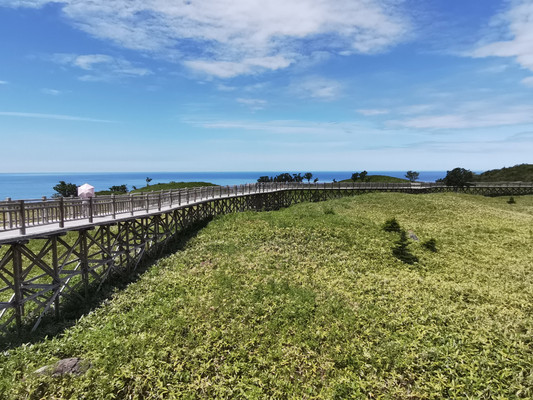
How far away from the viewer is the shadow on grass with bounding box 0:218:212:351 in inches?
466

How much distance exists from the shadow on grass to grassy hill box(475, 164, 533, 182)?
107422 mm

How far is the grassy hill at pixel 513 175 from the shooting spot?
96312mm

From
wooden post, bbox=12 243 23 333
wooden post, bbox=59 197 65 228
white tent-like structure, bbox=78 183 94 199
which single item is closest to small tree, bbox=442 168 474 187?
white tent-like structure, bbox=78 183 94 199

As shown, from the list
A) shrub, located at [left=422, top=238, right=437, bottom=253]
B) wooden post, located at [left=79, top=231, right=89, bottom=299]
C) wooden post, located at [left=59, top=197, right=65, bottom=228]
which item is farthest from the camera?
shrub, located at [left=422, top=238, right=437, bottom=253]

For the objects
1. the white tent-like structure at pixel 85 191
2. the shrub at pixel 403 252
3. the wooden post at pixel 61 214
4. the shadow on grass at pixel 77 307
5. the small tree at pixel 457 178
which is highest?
the small tree at pixel 457 178

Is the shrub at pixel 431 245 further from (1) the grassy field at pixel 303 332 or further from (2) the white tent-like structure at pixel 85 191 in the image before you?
(2) the white tent-like structure at pixel 85 191

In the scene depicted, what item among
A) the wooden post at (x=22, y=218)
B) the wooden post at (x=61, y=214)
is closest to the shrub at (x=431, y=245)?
the wooden post at (x=61, y=214)

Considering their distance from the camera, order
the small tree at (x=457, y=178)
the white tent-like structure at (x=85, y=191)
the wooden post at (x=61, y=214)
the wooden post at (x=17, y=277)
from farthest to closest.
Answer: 1. the small tree at (x=457, y=178)
2. the white tent-like structure at (x=85, y=191)
3. the wooden post at (x=61, y=214)
4. the wooden post at (x=17, y=277)

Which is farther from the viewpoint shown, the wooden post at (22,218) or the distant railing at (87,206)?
the distant railing at (87,206)

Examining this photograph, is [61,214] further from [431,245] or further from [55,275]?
[431,245]

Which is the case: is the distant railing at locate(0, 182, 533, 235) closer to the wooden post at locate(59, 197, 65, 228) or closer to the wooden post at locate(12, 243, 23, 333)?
the wooden post at locate(59, 197, 65, 228)

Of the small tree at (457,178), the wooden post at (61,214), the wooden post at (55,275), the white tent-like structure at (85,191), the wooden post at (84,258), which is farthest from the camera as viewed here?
the small tree at (457,178)

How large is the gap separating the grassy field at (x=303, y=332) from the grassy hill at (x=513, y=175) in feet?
310

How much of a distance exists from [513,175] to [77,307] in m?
121
